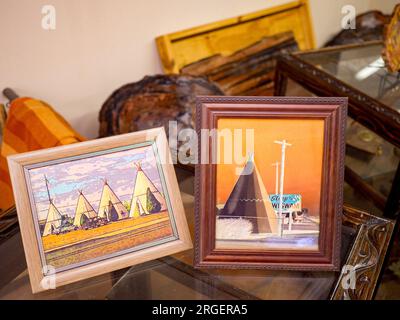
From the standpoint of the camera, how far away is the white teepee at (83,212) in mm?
848

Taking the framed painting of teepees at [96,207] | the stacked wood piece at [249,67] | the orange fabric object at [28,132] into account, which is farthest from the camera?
the stacked wood piece at [249,67]

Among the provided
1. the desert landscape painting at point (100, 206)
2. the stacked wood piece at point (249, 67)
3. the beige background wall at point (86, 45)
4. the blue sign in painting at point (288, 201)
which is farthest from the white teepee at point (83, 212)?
the stacked wood piece at point (249, 67)

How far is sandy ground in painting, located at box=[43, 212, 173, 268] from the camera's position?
834mm

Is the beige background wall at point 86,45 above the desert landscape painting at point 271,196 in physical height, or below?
above

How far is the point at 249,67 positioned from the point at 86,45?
812mm

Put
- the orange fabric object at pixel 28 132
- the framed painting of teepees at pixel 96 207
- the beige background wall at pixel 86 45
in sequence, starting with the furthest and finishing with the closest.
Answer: the beige background wall at pixel 86 45 < the orange fabric object at pixel 28 132 < the framed painting of teepees at pixel 96 207

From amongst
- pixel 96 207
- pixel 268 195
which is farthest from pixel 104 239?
pixel 268 195

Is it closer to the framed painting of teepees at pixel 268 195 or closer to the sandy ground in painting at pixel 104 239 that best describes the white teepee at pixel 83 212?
the sandy ground in painting at pixel 104 239

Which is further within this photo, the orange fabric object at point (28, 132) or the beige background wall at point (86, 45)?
the beige background wall at point (86, 45)

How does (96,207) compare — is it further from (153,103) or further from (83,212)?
(153,103)

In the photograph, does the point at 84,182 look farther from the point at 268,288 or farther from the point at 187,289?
the point at 268,288

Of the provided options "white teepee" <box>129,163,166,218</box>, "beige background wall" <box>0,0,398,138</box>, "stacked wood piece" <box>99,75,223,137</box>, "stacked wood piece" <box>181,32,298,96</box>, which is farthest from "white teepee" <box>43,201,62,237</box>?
"stacked wood piece" <box>181,32,298,96</box>

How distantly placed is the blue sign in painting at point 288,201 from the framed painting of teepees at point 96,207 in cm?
19

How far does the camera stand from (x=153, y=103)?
1.66 metres
